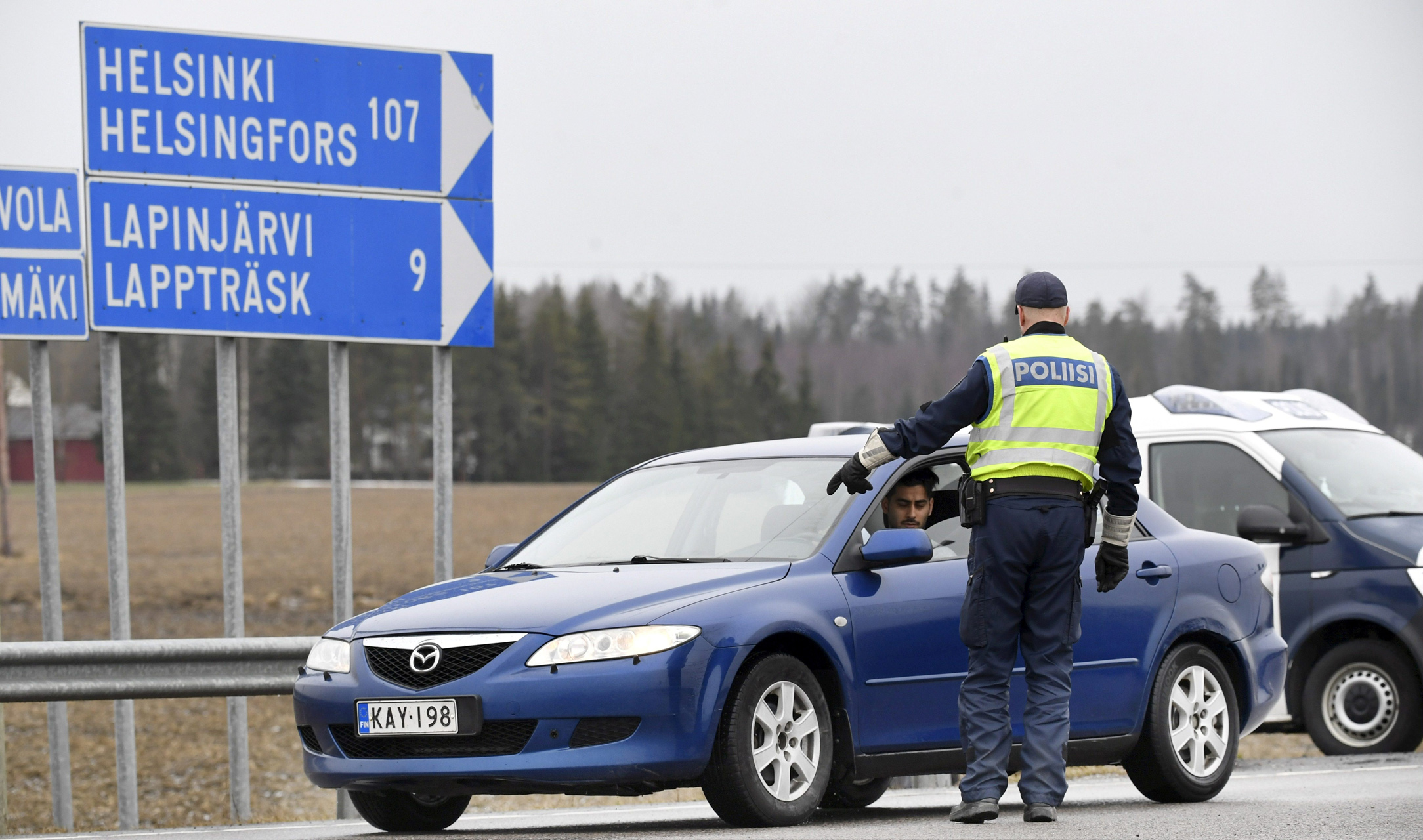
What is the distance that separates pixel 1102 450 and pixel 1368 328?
288ft

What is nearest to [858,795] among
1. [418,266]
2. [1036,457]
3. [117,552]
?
[1036,457]

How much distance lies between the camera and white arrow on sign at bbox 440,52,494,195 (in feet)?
35.6

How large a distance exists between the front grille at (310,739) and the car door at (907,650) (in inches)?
80.5

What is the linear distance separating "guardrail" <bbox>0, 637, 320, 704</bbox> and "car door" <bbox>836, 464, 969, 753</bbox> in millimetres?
2723

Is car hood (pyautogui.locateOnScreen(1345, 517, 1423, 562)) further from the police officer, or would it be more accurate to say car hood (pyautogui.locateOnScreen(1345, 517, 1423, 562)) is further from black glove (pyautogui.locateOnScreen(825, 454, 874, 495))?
black glove (pyautogui.locateOnScreen(825, 454, 874, 495))

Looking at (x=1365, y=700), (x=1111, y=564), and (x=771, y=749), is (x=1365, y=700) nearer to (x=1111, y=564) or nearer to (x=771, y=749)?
(x=1111, y=564)

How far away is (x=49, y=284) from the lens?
1122 cm

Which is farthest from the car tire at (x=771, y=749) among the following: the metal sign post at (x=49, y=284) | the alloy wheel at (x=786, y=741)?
the metal sign post at (x=49, y=284)

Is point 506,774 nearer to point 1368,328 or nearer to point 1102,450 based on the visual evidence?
point 1102,450

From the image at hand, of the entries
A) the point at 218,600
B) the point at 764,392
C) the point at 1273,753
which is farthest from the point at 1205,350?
the point at 1273,753

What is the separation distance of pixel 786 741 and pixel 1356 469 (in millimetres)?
6724

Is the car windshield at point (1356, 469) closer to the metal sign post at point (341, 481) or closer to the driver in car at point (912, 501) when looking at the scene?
the driver in car at point (912, 501)

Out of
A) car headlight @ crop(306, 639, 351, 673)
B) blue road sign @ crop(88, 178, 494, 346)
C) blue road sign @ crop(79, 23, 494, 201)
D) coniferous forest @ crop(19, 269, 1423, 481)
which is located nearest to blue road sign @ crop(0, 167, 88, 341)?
blue road sign @ crop(88, 178, 494, 346)

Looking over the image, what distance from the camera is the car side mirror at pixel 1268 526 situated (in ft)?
37.5
